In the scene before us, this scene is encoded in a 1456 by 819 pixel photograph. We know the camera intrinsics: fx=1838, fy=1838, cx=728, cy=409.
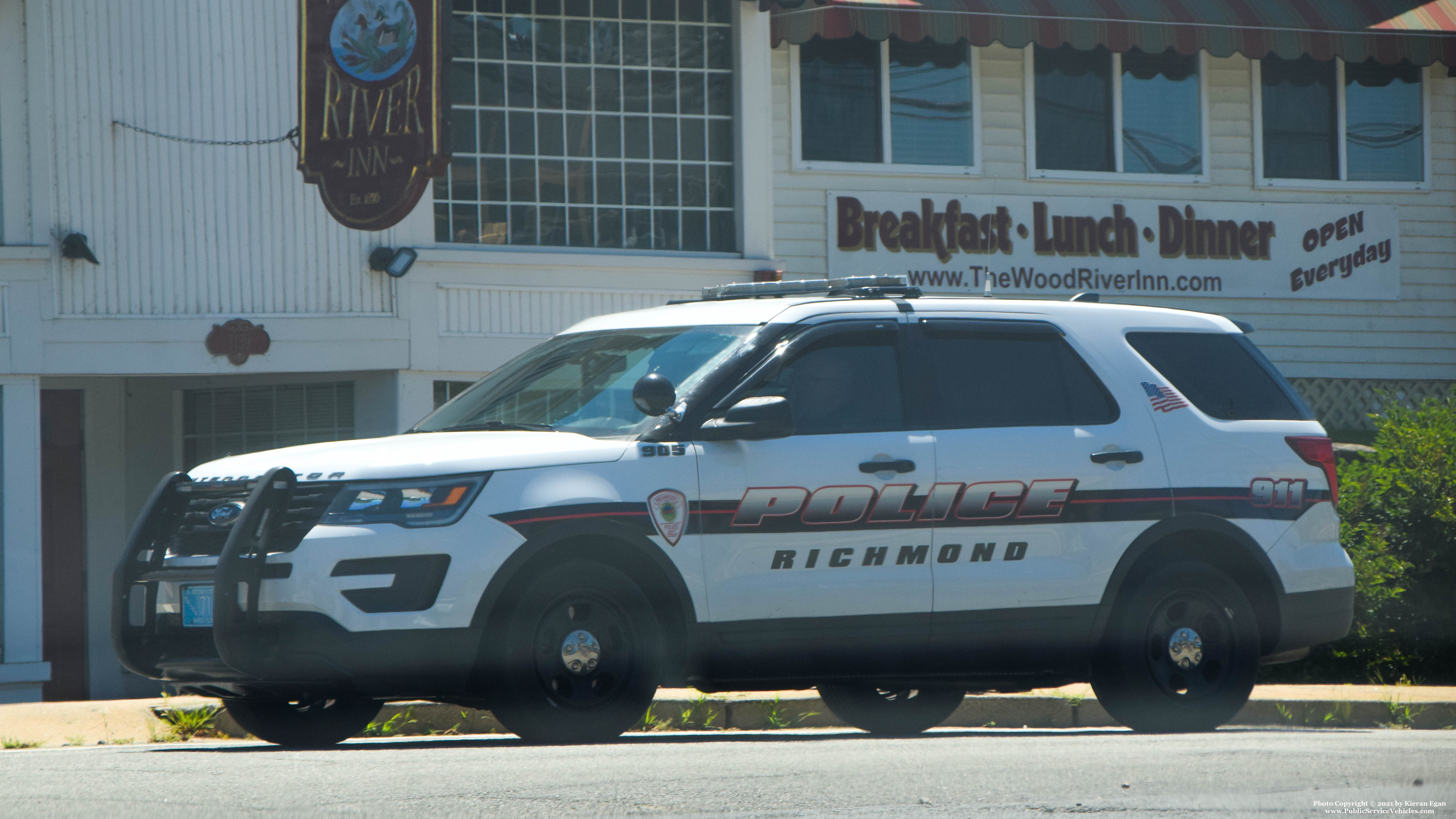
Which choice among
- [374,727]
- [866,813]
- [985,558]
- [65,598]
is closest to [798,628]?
[985,558]

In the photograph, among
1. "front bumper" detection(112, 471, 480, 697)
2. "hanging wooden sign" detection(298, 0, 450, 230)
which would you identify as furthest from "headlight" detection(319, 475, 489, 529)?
"hanging wooden sign" detection(298, 0, 450, 230)

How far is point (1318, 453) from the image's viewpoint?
8.10 meters

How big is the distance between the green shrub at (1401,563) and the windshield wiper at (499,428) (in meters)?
6.33

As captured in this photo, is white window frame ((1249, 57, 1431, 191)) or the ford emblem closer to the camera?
the ford emblem

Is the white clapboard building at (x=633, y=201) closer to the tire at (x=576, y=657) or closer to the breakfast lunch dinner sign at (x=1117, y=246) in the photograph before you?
the breakfast lunch dinner sign at (x=1117, y=246)

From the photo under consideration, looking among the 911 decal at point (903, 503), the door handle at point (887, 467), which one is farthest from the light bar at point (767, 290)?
the 911 decal at point (903, 503)

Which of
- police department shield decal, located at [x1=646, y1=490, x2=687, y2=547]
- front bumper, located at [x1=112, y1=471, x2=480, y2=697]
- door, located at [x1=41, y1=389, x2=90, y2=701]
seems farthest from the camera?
door, located at [x1=41, y1=389, x2=90, y2=701]

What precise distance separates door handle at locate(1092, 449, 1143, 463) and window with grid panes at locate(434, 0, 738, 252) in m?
7.86

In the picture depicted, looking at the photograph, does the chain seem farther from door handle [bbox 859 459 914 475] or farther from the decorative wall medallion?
door handle [bbox 859 459 914 475]

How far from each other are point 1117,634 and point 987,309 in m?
1.45

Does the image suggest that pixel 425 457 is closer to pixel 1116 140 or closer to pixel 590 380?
pixel 590 380

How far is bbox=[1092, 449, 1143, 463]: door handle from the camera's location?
7531 millimetres

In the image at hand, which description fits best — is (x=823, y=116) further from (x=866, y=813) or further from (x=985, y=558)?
(x=866, y=813)

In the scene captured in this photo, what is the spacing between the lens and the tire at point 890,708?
28.1ft
